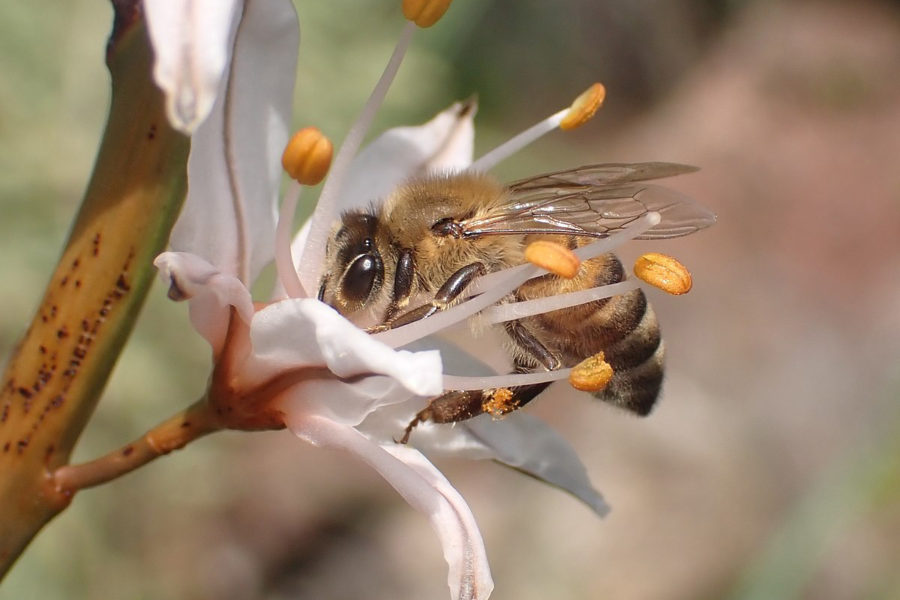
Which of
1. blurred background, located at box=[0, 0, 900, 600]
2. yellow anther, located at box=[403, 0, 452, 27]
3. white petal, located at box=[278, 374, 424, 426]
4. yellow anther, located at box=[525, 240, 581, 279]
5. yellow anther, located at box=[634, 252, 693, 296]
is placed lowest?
blurred background, located at box=[0, 0, 900, 600]

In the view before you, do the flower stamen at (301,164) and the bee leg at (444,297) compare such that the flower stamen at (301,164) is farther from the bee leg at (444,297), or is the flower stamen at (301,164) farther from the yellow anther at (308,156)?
the bee leg at (444,297)

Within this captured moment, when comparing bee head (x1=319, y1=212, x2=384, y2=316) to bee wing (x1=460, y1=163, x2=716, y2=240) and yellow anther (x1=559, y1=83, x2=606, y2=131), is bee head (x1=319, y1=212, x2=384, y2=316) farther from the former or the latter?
yellow anther (x1=559, y1=83, x2=606, y2=131)

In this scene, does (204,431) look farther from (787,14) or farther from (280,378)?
(787,14)

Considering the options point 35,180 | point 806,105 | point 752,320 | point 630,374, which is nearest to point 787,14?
point 806,105

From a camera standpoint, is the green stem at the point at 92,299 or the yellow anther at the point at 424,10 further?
the yellow anther at the point at 424,10

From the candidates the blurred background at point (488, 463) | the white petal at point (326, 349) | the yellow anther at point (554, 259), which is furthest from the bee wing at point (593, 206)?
the blurred background at point (488, 463)

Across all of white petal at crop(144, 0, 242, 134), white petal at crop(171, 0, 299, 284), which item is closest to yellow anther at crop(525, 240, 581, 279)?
white petal at crop(171, 0, 299, 284)

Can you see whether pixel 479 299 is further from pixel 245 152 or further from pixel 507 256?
pixel 245 152
